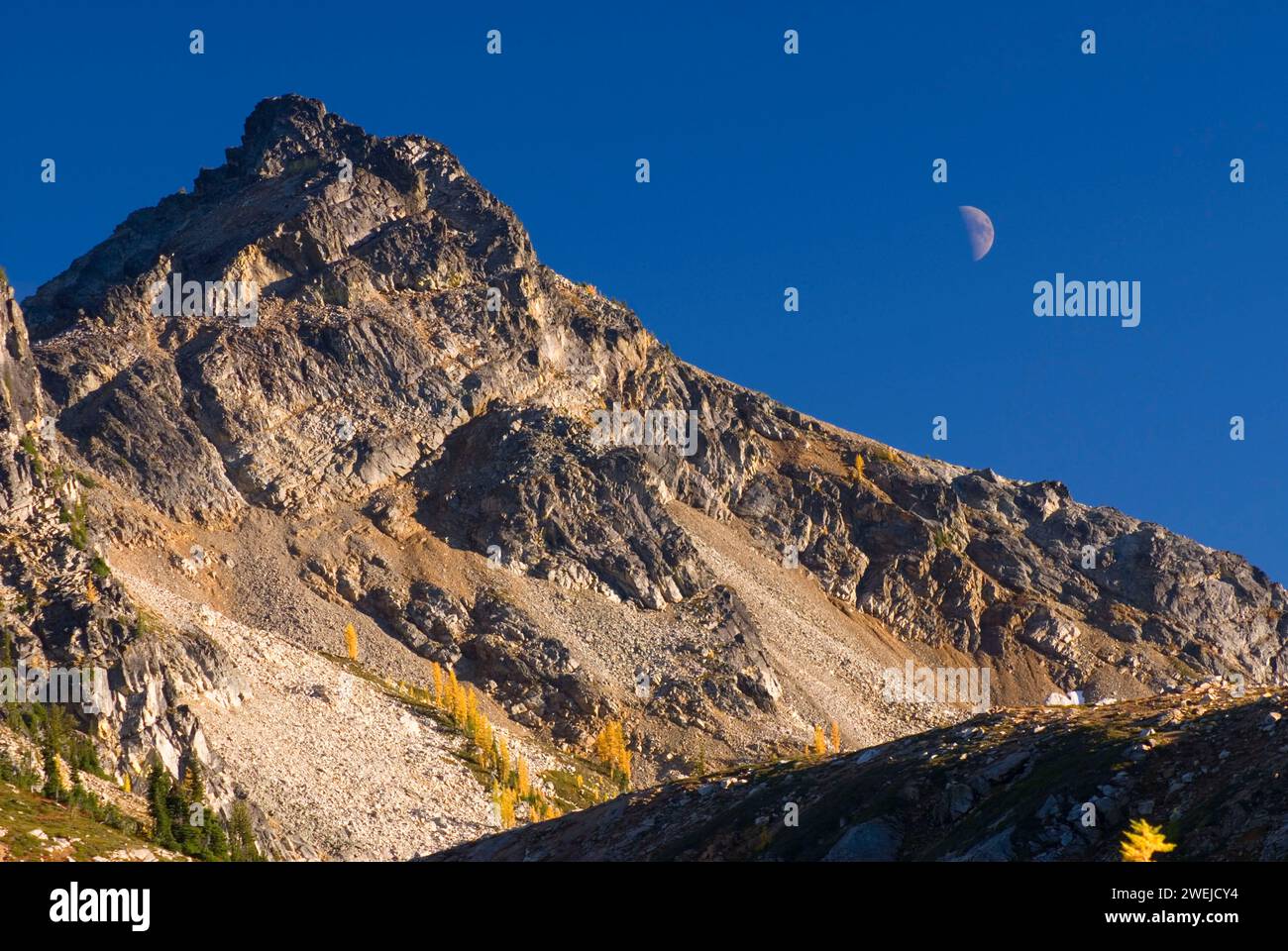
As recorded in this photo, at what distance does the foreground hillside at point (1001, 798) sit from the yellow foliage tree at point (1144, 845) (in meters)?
0.77

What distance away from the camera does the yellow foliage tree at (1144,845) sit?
34.2 metres

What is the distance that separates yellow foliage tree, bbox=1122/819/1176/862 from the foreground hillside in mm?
775

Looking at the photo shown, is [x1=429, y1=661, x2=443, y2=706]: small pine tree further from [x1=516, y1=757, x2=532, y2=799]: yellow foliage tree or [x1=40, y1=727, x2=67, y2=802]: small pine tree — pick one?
[x1=40, y1=727, x2=67, y2=802]: small pine tree

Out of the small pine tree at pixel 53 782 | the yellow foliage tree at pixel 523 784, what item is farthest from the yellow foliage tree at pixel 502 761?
the small pine tree at pixel 53 782

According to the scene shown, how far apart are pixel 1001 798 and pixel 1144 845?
9.02 meters

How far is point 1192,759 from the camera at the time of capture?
40.9 m

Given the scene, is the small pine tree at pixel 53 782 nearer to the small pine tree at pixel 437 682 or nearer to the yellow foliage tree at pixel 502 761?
the yellow foliage tree at pixel 502 761

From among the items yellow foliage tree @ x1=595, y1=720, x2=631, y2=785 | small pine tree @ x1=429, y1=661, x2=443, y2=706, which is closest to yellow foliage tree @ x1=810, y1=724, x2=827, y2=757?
yellow foliage tree @ x1=595, y1=720, x2=631, y2=785

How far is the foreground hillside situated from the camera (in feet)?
126

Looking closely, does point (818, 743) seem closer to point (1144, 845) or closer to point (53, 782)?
point (53, 782)
